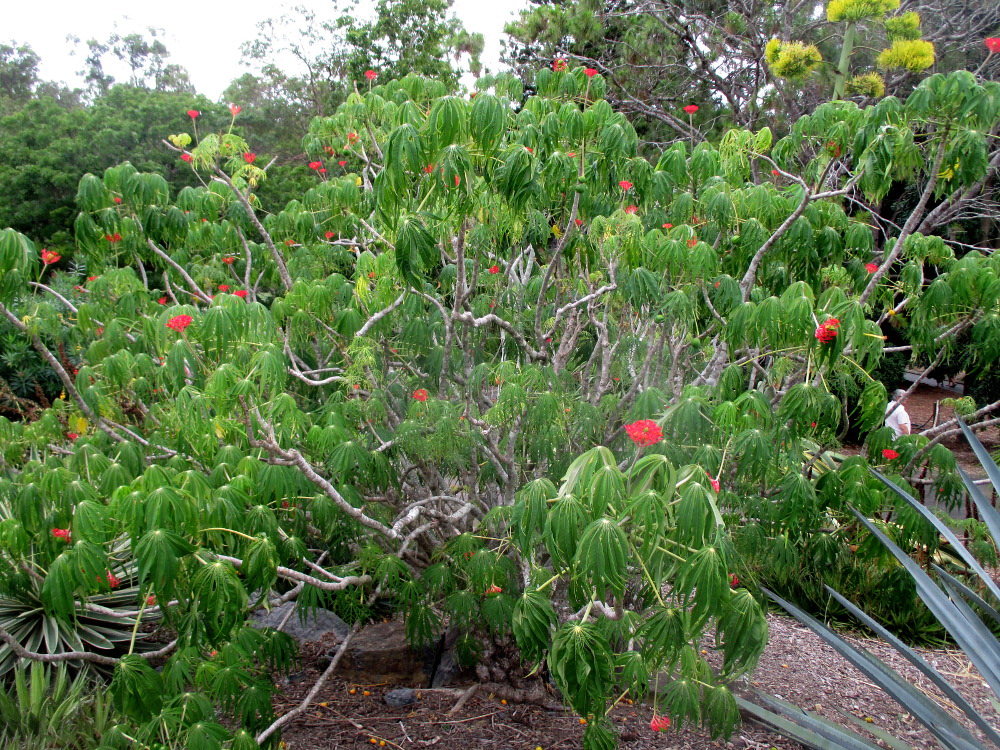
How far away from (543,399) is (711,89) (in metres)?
11.0

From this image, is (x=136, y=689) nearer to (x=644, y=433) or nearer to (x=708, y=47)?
(x=644, y=433)

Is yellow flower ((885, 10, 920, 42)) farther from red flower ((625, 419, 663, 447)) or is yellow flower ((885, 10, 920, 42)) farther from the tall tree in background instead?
red flower ((625, 419, 663, 447))

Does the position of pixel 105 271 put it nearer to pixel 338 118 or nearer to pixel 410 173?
pixel 338 118

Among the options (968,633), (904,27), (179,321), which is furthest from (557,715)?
(904,27)

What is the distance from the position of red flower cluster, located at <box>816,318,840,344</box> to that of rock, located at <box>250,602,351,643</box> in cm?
336

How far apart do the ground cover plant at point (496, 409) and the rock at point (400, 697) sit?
46cm

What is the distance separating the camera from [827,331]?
2805 mm

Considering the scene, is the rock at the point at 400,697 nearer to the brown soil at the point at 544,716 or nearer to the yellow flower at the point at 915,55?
the brown soil at the point at 544,716

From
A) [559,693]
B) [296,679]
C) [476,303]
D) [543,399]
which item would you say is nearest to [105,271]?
[476,303]

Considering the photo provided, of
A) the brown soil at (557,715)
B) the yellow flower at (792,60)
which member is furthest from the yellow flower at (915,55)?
the brown soil at (557,715)

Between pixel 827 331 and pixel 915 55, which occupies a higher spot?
pixel 915 55

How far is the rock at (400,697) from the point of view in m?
3.90

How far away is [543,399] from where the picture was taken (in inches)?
128

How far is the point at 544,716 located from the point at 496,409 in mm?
1659
